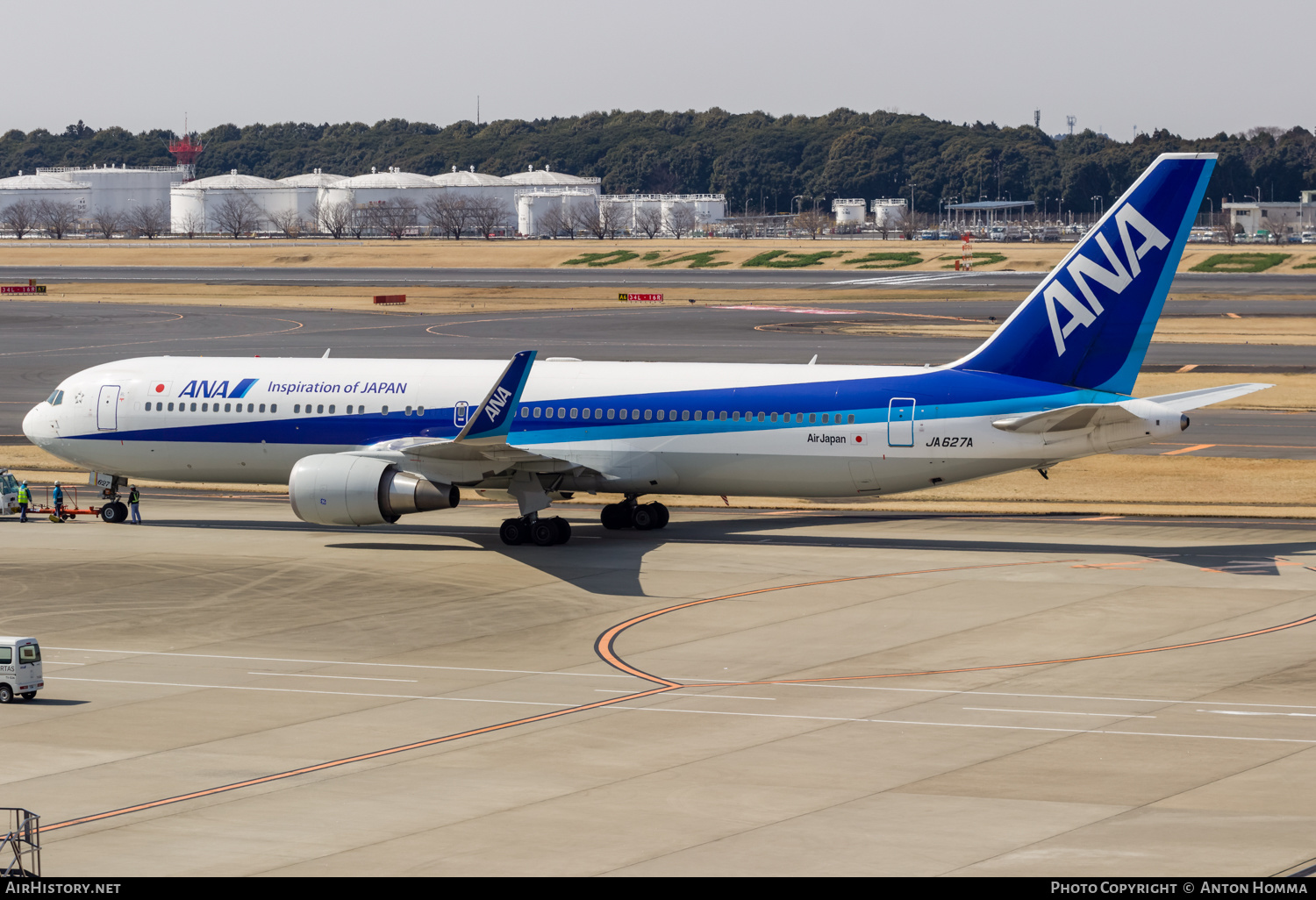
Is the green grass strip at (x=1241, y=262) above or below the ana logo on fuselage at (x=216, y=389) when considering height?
above

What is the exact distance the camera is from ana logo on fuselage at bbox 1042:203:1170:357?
44094mm

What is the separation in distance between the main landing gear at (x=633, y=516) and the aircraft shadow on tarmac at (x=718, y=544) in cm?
34

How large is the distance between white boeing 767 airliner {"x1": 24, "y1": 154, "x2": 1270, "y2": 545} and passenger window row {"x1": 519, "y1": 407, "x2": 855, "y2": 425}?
6 cm

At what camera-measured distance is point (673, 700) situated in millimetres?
30141

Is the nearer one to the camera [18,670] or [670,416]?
[18,670]

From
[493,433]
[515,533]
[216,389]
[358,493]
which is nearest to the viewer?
[493,433]

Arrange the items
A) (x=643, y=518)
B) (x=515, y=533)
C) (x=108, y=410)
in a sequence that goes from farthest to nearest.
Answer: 1. (x=108, y=410)
2. (x=643, y=518)
3. (x=515, y=533)

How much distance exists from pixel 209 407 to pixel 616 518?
13643 millimetres

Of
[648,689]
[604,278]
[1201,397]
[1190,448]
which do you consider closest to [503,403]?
[648,689]

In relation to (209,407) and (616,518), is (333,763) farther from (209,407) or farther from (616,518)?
(209,407)

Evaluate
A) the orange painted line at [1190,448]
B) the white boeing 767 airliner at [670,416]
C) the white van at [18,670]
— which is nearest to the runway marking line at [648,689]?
the white boeing 767 airliner at [670,416]

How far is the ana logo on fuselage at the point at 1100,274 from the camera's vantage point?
44.1m

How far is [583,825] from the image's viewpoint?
21.9 meters

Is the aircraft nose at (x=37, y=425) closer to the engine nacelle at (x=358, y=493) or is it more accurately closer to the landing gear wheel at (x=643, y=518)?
the engine nacelle at (x=358, y=493)
